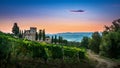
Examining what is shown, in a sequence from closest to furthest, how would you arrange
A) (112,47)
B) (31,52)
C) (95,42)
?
1. (31,52)
2. (112,47)
3. (95,42)

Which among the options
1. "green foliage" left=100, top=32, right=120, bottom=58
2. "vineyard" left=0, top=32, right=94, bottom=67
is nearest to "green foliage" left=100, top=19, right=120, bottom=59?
"green foliage" left=100, top=32, right=120, bottom=58

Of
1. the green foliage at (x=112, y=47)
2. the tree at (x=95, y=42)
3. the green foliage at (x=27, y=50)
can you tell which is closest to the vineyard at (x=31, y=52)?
the green foliage at (x=27, y=50)

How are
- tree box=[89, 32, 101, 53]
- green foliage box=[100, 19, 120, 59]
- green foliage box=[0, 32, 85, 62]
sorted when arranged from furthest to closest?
tree box=[89, 32, 101, 53] → green foliage box=[100, 19, 120, 59] → green foliage box=[0, 32, 85, 62]

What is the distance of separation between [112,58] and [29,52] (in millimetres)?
6480

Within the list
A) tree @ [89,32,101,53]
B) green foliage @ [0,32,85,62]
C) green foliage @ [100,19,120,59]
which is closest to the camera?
green foliage @ [0,32,85,62]

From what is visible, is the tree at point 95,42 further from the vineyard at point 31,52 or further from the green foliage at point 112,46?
the vineyard at point 31,52

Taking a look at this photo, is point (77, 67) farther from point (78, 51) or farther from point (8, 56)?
point (8, 56)

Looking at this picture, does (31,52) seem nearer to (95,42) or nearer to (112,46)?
(112,46)

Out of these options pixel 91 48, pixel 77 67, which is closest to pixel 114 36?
pixel 77 67

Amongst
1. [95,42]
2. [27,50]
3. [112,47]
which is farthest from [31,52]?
[95,42]

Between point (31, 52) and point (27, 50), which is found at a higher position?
point (27, 50)

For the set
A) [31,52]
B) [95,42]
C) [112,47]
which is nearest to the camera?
[31,52]

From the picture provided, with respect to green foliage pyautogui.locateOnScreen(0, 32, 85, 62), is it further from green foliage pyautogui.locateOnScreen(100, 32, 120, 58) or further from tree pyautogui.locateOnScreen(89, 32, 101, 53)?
tree pyautogui.locateOnScreen(89, 32, 101, 53)

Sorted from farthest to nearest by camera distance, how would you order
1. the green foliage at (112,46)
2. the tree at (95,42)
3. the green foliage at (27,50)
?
1. the tree at (95,42)
2. the green foliage at (112,46)
3. the green foliage at (27,50)
